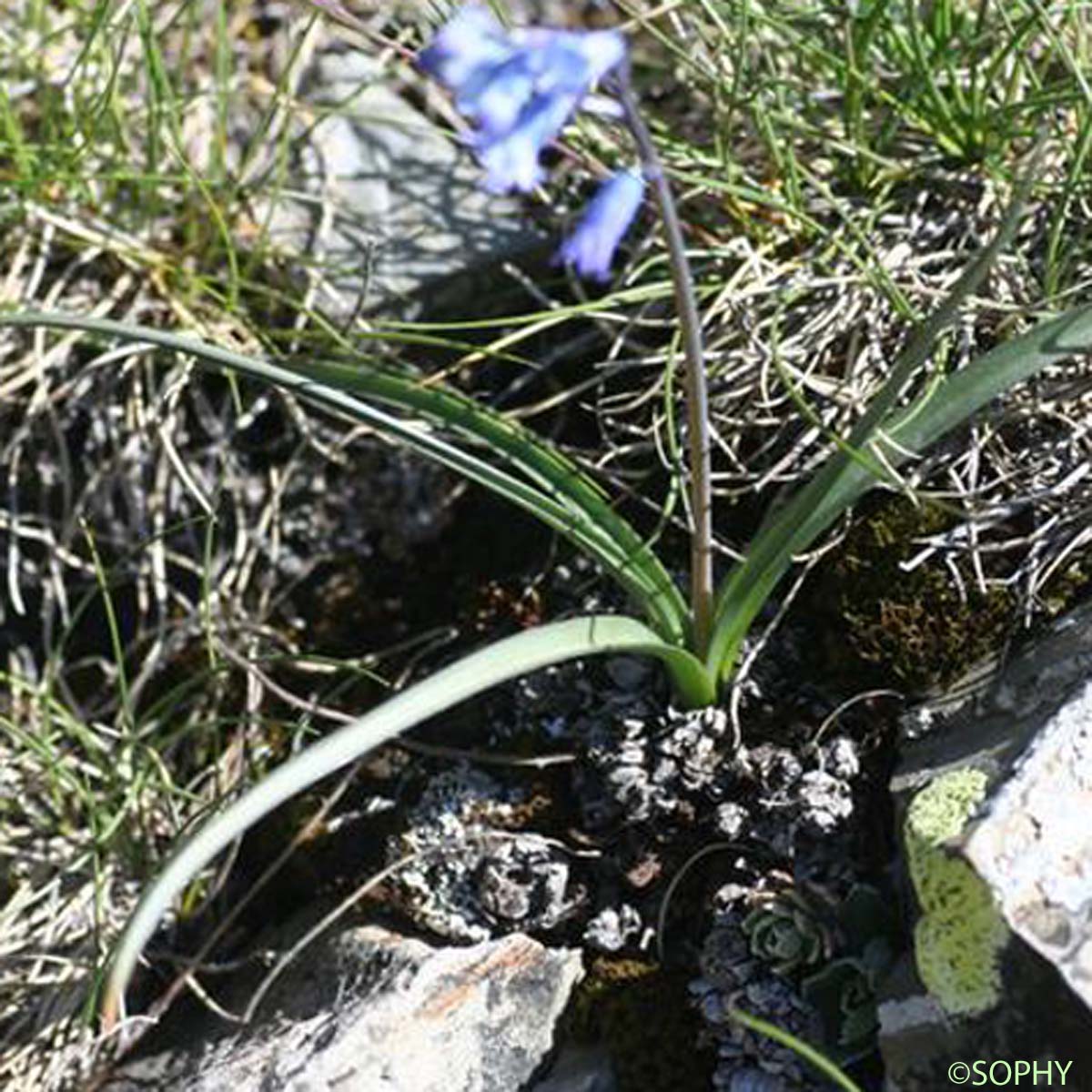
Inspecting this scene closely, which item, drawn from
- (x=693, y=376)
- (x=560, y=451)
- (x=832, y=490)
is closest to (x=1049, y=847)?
(x=832, y=490)

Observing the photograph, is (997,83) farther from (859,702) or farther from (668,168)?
(859,702)

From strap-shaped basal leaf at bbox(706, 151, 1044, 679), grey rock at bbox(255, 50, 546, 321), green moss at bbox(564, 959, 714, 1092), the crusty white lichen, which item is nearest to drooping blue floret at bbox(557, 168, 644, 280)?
strap-shaped basal leaf at bbox(706, 151, 1044, 679)

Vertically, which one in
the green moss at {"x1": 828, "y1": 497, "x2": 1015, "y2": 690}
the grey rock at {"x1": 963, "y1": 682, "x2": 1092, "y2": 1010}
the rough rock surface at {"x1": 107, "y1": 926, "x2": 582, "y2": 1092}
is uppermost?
the grey rock at {"x1": 963, "y1": 682, "x2": 1092, "y2": 1010}

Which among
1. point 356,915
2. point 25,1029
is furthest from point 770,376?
point 25,1029

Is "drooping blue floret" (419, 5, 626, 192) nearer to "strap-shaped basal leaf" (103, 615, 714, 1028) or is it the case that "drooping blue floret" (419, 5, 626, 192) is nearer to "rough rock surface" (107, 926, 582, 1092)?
"strap-shaped basal leaf" (103, 615, 714, 1028)

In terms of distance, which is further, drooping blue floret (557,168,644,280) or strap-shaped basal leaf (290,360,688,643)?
strap-shaped basal leaf (290,360,688,643)

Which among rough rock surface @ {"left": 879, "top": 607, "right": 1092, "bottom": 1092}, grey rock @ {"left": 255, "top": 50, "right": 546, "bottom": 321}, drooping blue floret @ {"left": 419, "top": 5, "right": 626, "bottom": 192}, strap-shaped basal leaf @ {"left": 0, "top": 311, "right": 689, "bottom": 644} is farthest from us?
grey rock @ {"left": 255, "top": 50, "right": 546, "bottom": 321}
